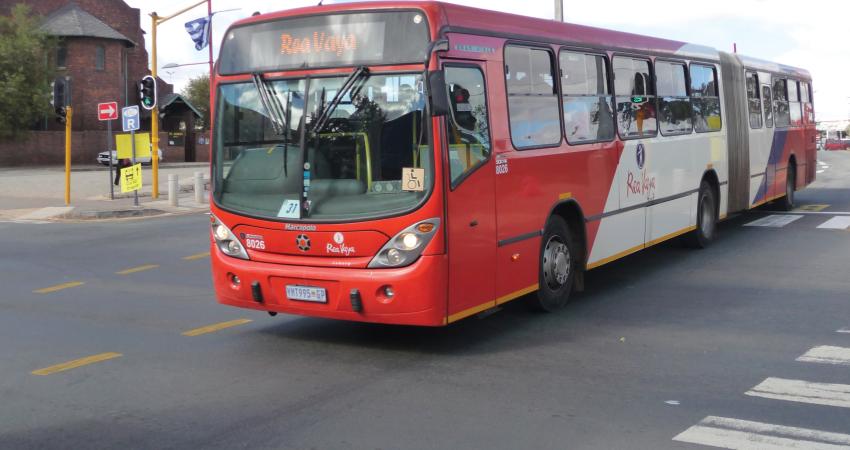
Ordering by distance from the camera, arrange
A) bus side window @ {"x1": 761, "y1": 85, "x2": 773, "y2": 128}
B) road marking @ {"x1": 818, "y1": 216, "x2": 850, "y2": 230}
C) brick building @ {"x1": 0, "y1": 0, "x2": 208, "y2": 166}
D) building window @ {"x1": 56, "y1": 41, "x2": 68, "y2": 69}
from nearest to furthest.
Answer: road marking @ {"x1": 818, "y1": 216, "x2": 850, "y2": 230}
bus side window @ {"x1": 761, "y1": 85, "x2": 773, "y2": 128}
brick building @ {"x1": 0, "y1": 0, "x2": 208, "y2": 166}
building window @ {"x1": 56, "y1": 41, "x2": 68, "y2": 69}

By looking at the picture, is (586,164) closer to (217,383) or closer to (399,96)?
(399,96)

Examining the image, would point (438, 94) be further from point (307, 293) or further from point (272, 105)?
point (307, 293)

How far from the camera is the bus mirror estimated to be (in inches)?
295

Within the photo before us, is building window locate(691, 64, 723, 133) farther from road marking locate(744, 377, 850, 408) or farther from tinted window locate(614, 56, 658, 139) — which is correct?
road marking locate(744, 377, 850, 408)

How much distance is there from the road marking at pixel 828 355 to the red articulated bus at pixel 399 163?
251cm

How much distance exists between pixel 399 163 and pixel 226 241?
1.84 meters

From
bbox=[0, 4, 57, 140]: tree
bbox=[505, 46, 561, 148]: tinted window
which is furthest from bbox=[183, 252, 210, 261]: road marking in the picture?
bbox=[0, 4, 57, 140]: tree

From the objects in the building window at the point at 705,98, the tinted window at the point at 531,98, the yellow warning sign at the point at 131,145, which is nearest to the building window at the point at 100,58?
the yellow warning sign at the point at 131,145

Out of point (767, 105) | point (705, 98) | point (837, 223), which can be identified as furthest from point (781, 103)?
point (705, 98)

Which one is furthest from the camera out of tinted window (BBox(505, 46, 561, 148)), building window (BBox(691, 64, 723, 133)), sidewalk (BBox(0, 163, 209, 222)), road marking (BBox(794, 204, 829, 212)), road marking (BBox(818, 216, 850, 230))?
sidewalk (BBox(0, 163, 209, 222))

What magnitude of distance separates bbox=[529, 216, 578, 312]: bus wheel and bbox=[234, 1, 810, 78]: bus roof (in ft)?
6.15

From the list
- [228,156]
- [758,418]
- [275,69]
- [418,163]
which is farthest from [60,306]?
[758,418]

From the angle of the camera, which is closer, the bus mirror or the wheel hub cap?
the bus mirror

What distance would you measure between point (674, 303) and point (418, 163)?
13.0 feet
